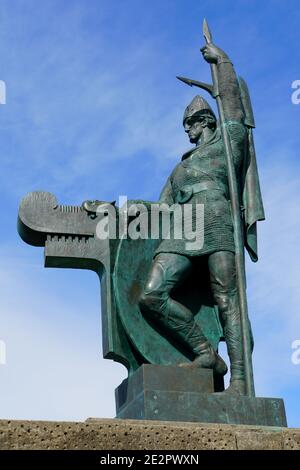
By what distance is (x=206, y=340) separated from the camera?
8.59 m

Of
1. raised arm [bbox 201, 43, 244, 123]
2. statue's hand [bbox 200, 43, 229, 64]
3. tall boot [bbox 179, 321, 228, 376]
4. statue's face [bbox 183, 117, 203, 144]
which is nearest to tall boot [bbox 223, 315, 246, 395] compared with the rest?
tall boot [bbox 179, 321, 228, 376]

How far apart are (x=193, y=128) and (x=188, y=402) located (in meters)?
3.12

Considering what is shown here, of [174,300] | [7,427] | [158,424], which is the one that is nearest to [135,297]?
[174,300]

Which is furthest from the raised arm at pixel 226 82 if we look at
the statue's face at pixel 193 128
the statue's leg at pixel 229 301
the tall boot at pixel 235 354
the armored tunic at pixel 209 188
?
the tall boot at pixel 235 354

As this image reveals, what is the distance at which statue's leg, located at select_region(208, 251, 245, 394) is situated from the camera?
844 cm

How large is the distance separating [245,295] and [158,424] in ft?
6.58

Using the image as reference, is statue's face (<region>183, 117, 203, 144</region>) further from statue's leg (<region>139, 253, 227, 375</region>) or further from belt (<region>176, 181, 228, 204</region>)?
statue's leg (<region>139, 253, 227, 375</region>)

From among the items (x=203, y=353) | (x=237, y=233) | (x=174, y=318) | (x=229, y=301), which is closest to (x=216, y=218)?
(x=237, y=233)

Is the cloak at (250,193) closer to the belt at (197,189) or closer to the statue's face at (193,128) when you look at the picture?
the belt at (197,189)

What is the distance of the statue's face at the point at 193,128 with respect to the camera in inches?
376

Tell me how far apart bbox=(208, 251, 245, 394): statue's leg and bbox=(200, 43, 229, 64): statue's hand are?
88.8 inches

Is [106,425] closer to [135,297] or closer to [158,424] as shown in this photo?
[158,424]

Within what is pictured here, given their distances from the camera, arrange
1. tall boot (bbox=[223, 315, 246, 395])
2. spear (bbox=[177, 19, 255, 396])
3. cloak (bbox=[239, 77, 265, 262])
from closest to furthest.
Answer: tall boot (bbox=[223, 315, 246, 395])
spear (bbox=[177, 19, 255, 396])
cloak (bbox=[239, 77, 265, 262])

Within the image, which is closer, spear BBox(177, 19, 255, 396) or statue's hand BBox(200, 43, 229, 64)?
spear BBox(177, 19, 255, 396)
